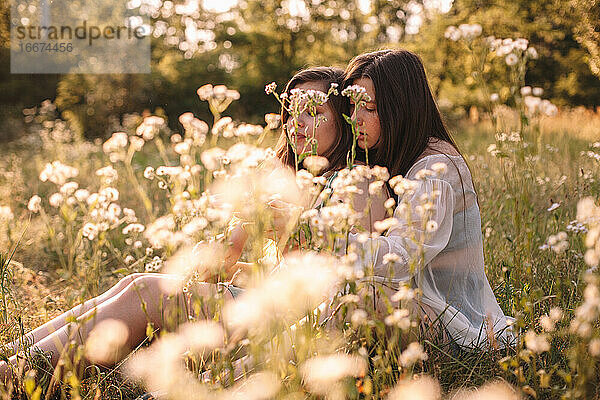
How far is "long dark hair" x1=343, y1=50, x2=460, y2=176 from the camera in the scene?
2523 mm

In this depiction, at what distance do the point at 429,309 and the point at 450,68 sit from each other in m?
16.3

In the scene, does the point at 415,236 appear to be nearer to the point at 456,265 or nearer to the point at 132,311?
the point at 456,265

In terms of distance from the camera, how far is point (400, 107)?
254 centimetres

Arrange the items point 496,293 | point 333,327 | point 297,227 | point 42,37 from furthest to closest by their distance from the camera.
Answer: point 42,37 → point 496,293 → point 333,327 → point 297,227

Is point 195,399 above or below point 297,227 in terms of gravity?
below

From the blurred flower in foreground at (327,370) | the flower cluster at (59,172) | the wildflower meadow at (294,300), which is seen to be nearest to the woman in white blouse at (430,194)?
the wildflower meadow at (294,300)

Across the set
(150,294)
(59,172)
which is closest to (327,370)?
(150,294)

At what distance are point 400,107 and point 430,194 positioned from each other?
0.54 m

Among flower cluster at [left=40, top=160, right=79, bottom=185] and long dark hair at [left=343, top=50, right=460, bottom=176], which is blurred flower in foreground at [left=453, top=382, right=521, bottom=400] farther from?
flower cluster at [left=40, top=160, right=79, bottom=185]

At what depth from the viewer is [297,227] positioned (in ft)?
5.87

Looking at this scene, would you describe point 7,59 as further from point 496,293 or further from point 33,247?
point 496,293

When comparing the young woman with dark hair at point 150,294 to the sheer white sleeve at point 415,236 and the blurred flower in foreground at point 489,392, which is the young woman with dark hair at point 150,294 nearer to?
the sheer white sleeve at point 415,236

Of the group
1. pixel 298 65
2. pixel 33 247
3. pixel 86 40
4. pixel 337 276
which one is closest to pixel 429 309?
pixel 337 276

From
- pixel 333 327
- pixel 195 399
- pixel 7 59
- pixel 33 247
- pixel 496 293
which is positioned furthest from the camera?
pixel 7 59
